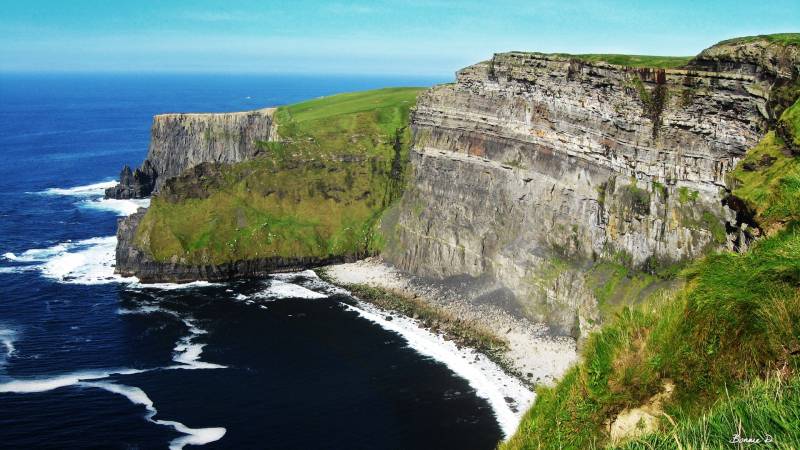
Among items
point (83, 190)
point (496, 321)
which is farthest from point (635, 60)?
point (83, 190)

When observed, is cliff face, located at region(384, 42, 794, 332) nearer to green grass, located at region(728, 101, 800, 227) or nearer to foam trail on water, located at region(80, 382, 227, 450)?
green grass, located at region(728, 101, 800, 227)

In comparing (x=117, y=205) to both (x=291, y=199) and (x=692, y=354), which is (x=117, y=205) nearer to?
(x=291, y=199)

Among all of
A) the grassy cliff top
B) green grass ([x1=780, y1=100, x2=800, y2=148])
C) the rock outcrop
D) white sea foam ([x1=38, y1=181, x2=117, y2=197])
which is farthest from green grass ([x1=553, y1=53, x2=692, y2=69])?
white sea foam ([x1=38, y1=181, x2=117, y2=197])

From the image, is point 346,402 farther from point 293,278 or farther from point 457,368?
point 293,278

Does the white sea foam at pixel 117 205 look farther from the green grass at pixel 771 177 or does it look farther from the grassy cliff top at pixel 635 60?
the green grass at pixel 771 177

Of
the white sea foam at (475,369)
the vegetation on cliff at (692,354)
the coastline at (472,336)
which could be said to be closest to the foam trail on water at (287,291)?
the coastline at (472,336)
